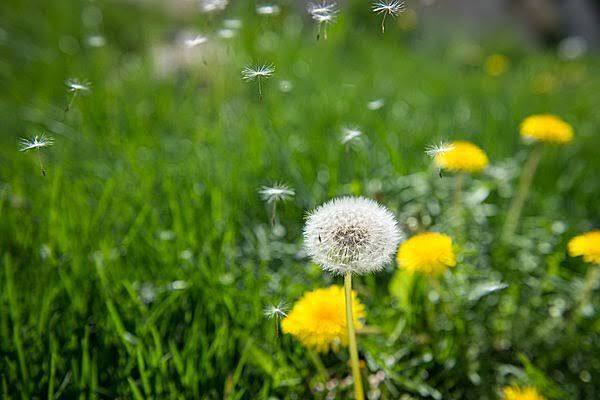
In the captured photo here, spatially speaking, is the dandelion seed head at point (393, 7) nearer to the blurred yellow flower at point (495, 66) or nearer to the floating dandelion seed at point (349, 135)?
the floating dandelion seed at point (349, 135)

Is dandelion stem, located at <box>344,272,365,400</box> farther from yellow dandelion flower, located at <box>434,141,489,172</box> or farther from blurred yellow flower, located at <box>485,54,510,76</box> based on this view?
blurred yellow flower, located at <box>485,54,510,76</box>

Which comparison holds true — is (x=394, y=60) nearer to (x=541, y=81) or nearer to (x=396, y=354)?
(x=541, y=81)

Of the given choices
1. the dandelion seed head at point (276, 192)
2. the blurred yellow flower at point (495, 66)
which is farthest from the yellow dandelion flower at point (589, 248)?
the blurred yellow flower at point (495, 66)

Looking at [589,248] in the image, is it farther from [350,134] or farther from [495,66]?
[495,66]

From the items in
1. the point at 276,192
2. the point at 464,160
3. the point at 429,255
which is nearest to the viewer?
the point at 276,192

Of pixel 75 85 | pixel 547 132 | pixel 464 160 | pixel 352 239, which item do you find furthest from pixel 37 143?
pixel 547 132
